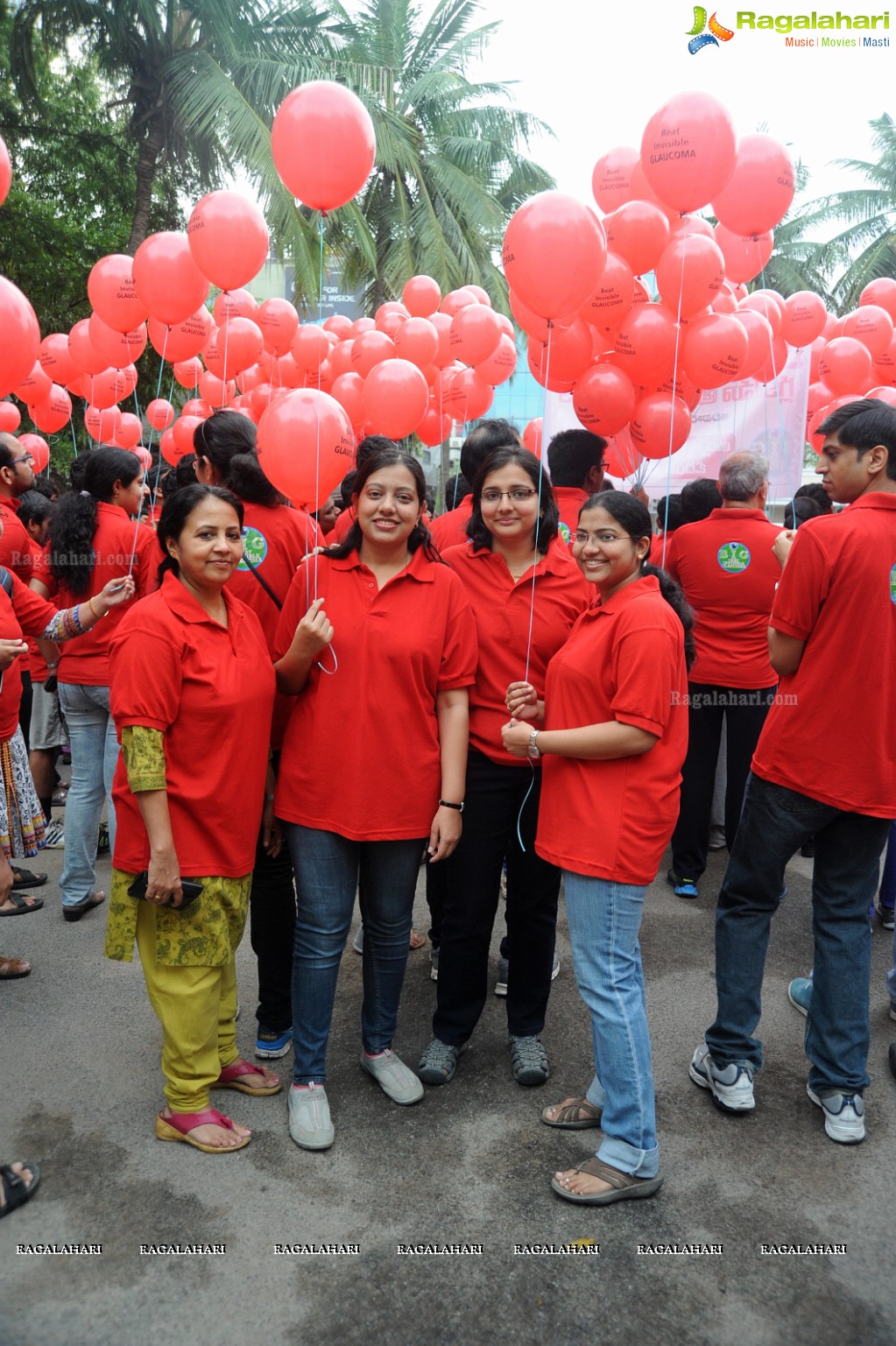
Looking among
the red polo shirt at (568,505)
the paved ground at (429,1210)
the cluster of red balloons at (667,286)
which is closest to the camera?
the paved ground at (429,1210)

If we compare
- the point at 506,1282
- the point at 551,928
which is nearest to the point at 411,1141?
the point at 506,1282

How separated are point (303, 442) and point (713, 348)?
238 centimetres

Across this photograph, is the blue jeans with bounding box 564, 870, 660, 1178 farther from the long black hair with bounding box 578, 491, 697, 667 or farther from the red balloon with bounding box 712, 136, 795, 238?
the red balloon with bounding box 712, 136, 795, 238

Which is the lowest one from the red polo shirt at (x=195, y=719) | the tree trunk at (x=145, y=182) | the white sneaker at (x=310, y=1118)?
the white sneaker at (x=310, y=1118)

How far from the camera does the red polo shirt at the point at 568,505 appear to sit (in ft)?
11.9

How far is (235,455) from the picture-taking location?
2900 mm

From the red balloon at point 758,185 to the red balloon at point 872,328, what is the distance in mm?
1575

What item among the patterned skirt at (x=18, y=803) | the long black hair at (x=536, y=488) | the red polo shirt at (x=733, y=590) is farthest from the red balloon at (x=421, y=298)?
Result: the patterned skirt at (x=18, y=803)

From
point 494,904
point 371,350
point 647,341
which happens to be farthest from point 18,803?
point 371,350

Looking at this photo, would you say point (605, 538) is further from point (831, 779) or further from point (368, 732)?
point (831, 779)

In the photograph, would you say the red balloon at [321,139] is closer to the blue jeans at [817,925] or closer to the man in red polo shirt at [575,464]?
the man in red polo shirt at [575,464]

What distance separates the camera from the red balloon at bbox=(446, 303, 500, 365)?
5.89 metres

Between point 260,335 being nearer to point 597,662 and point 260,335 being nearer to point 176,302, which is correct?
point 176,302

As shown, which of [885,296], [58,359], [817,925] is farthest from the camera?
[58,359]
